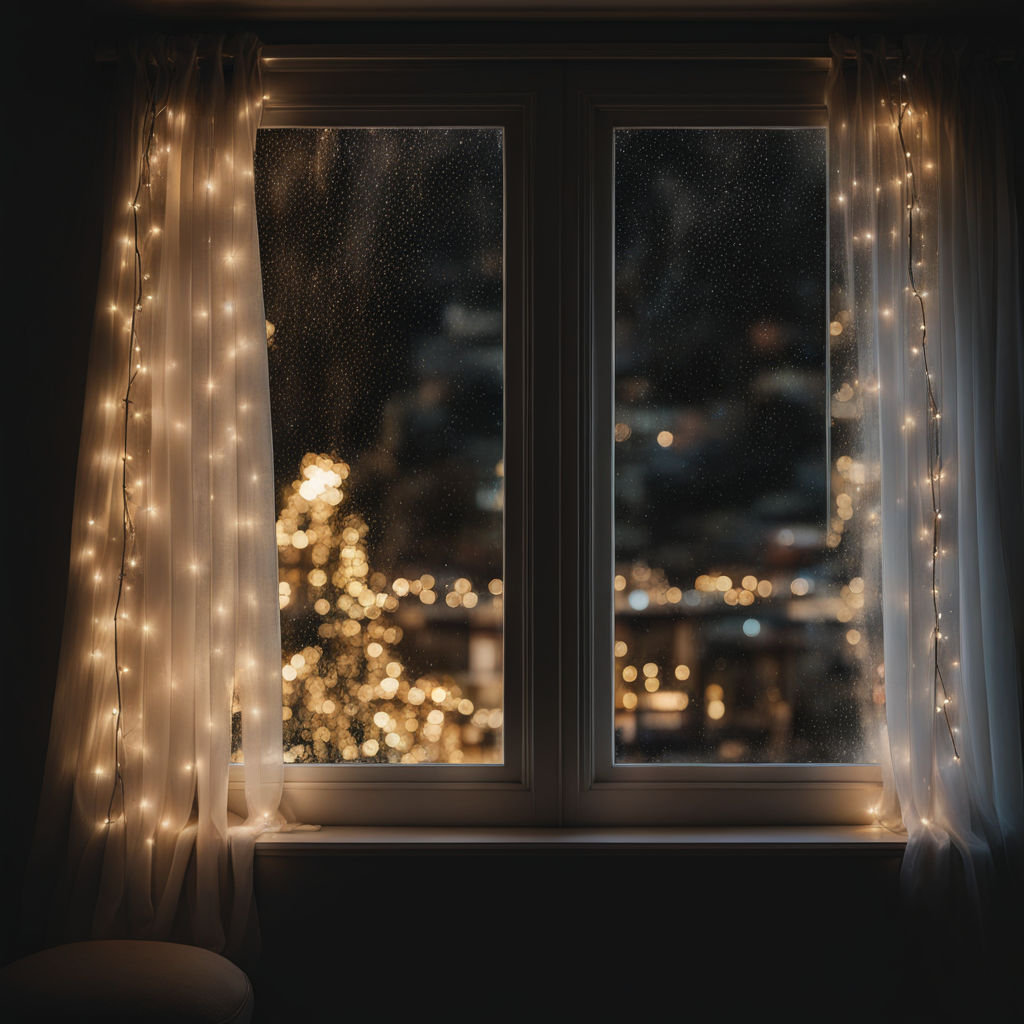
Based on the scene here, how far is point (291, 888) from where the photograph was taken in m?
2.00

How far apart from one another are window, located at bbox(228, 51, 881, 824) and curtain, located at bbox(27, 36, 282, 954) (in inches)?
6.1

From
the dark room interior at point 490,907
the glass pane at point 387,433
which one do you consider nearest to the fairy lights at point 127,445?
the dark room interior at point 490,907

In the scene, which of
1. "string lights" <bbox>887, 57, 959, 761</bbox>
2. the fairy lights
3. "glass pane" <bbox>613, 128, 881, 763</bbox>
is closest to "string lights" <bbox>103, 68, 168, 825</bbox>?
the fairy lights

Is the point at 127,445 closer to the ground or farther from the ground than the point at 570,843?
farther from the ground

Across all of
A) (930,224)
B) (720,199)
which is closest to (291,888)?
(720,199)

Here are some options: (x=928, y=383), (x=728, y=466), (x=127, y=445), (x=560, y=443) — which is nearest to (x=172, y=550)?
(x=127, y=445)

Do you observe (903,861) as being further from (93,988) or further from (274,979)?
(93,988)

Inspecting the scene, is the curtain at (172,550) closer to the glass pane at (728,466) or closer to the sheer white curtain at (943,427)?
the glass pane at (728,466)

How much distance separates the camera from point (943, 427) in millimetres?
2047

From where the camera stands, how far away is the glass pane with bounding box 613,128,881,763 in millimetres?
2184

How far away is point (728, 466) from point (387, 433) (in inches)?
35.3

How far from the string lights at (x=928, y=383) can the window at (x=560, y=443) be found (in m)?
0.19

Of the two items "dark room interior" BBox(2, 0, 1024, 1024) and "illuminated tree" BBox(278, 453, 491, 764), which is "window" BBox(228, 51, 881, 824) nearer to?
"illuminated tree" BBox(278, 453, 491, 764)

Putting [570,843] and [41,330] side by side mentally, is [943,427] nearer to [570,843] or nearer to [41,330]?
[570,843]
